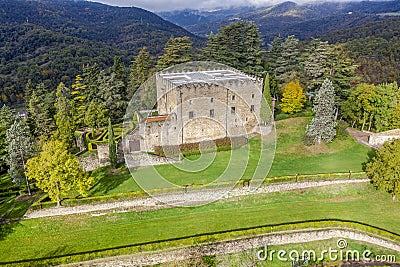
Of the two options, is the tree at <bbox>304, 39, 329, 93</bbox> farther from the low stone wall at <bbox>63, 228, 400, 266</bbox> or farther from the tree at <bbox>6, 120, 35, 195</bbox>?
the tree at <bbox>6, 120, 35, 195</bbox>

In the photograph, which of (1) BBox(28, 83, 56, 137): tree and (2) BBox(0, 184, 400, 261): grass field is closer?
(2) BBox(0, 184, 400, 261): grass field

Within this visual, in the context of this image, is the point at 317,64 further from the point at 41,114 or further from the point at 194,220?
the point at 41,114

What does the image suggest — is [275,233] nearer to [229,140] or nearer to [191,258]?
[191,258]

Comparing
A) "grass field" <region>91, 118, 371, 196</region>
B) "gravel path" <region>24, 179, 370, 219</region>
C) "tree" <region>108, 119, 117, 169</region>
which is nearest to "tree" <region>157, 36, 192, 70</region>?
"grass field" <region>91, 118, 371, 196</region>

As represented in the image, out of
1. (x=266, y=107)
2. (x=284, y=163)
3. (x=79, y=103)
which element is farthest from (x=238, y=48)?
(x=79, y=103)

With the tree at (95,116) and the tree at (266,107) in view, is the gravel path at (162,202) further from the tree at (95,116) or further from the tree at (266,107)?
the tree at (95,116)
